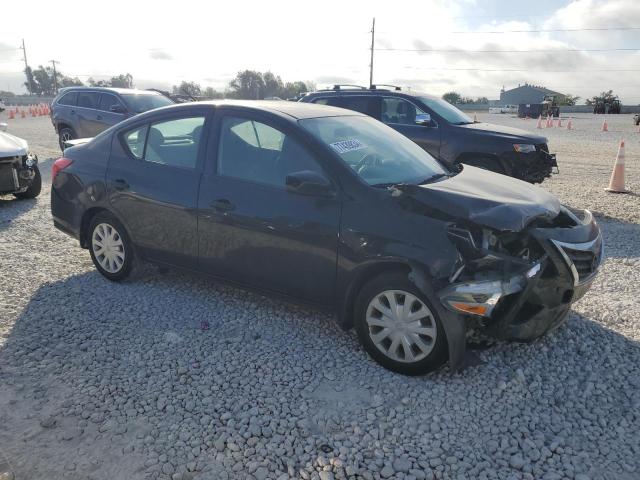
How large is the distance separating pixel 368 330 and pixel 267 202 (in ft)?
3.85

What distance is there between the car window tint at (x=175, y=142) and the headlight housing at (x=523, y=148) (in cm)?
564

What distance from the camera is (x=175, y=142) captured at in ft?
14.6

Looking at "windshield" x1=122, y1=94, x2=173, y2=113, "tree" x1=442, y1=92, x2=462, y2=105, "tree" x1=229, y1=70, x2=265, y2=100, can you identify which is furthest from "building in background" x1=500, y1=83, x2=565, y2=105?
"windshield" x1=122, y1=94, x2=173, y2=113

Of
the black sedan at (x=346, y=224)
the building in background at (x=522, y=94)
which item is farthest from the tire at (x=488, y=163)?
the building in background at (x=522, y=94)

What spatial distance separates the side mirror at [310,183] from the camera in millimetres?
3537

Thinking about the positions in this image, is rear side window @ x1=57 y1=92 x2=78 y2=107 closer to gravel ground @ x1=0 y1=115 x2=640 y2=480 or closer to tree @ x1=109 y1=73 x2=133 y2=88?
gravel ground @ x1=0 y1=115 x2=640 y2=480

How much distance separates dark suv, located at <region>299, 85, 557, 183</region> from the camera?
→ 8.26 meters

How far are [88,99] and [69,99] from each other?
2.50 feet

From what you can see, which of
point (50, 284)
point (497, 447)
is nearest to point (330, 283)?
point (497, 447)

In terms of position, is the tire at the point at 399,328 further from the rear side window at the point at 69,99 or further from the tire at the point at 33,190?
the rear side window at the point at 69,99

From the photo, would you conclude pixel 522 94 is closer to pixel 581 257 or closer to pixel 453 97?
pixel 453 97

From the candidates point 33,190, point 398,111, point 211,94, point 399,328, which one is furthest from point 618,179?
point 211,94

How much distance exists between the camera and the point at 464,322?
319 centimetres

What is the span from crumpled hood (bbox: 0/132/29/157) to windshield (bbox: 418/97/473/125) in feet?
20.9
